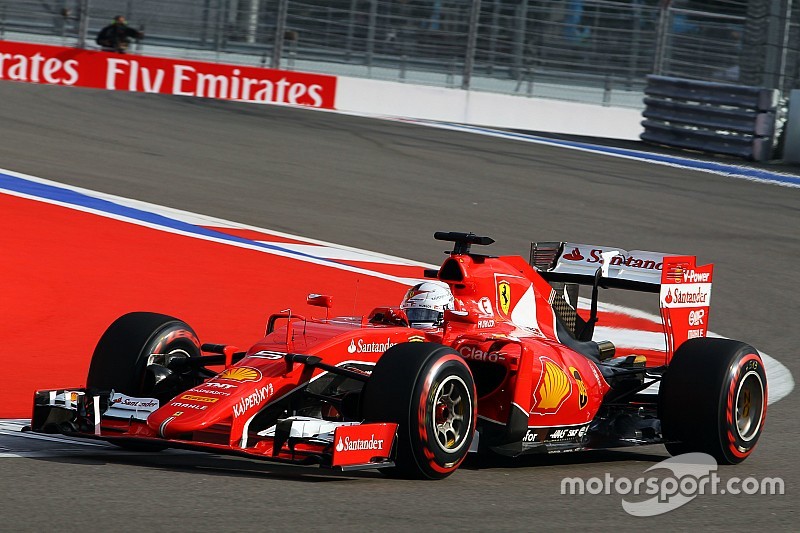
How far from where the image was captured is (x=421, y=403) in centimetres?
600

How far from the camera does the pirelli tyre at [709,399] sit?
713 centimetres

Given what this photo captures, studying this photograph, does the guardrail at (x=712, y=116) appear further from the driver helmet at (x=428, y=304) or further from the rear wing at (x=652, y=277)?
the driver helmet at (x=428, y=304)

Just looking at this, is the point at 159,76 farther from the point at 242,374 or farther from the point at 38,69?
the point at 242,374

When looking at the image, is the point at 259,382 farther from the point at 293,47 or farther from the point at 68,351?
the point at 293,47

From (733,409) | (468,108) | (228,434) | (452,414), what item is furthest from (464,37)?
(228,434)

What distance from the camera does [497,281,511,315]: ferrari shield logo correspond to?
7223 mm

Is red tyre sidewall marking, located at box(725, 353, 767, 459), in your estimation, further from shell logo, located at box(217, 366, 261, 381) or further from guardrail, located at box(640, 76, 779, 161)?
guardrail, located at box(640, 76, 779, 161)

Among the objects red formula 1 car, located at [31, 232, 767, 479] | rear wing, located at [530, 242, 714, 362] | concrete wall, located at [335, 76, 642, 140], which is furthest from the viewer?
concrete wall, located at [335, 76, 642, 140]

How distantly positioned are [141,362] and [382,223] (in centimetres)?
816

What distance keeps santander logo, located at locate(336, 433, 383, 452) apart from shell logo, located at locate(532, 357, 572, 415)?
1139mm

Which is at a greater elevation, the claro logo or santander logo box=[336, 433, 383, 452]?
the claro logo

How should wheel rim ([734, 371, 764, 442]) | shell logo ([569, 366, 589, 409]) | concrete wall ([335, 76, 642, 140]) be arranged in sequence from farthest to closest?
1. concrete wall ([335, 76, 642, 140])
2. wheel rim ([734, 371, 764, 442])
3. shell logo ([569, 366, 589, 409])

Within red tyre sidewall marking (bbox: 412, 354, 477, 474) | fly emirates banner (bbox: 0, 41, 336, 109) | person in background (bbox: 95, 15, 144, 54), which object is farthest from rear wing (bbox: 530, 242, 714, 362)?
person in background (bbox: 95, 15, 144, 54)

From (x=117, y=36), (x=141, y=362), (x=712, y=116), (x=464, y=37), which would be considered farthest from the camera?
(x=464, y=37)
